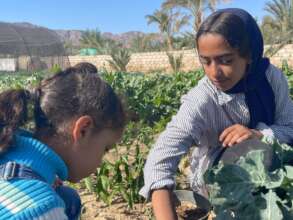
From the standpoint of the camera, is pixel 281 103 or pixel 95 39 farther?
pixel 95 39

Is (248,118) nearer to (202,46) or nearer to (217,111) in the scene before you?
(217,111)

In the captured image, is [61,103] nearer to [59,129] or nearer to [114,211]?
[59,129]

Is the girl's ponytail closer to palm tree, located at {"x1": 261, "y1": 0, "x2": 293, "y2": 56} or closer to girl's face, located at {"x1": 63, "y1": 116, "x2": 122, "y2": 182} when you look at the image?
girl's face, located at {"x1": 63, "y1": 116, "x2": 122, "y2": 182}

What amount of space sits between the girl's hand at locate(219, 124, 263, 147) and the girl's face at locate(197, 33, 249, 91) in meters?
0.19

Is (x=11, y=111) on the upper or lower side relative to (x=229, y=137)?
upper

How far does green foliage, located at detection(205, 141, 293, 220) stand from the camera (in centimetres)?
137

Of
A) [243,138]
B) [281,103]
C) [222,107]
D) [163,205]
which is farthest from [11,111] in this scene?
[281,103]

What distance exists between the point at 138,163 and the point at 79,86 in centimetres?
152

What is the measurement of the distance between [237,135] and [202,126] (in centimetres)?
18

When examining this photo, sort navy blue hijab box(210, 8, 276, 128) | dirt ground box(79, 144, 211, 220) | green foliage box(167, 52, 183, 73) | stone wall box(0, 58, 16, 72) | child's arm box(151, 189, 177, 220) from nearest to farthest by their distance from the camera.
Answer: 1. child's arm box(151, 189, 177, 220)
2. navy blue hijab box(210, 8, 276, 128)
3. dirt ground box(79, 144, 211, 220)
4. green foliage box(167, 52, 183, 73)
5. stone wall box(0, 58, 16, 72)

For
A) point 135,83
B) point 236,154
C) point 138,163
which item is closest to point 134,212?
point 138,163

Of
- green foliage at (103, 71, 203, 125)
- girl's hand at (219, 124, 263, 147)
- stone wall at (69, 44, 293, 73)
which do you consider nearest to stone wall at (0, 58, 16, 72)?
stone wall at (69, 44, 293, 73)

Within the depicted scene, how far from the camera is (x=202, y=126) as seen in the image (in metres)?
1.89

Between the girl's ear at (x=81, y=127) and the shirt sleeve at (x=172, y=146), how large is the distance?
1.34 ft
